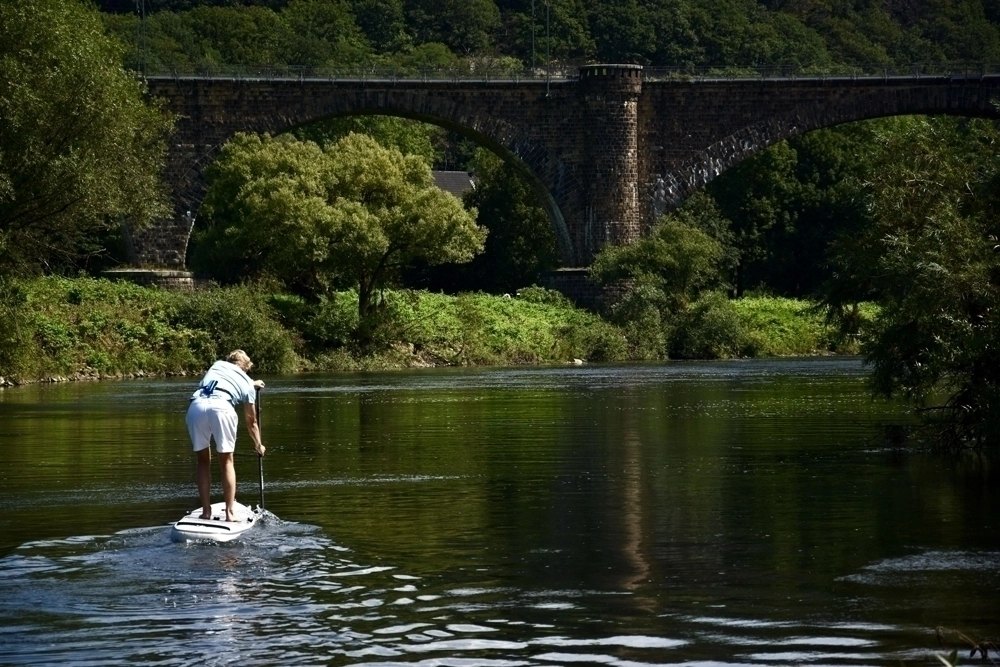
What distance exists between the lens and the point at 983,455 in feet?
65.4

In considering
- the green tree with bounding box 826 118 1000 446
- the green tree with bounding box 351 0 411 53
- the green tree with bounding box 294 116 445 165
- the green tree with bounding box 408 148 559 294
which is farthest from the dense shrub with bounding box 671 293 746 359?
the green tree with bounding box 351 0 411 53

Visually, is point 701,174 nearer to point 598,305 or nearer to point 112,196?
point 598,305

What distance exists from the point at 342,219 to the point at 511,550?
132 feet

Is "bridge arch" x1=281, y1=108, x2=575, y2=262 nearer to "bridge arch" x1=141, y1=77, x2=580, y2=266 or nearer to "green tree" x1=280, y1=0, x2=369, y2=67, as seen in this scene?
"bridge arch" x1=141, y1=77, x2=580, y2=266

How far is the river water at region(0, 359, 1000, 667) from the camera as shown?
9633 millimetres

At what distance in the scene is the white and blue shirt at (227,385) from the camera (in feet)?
44.7

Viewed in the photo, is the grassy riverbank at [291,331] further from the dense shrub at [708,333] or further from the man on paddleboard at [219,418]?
the man on paddleboard at [219,418]

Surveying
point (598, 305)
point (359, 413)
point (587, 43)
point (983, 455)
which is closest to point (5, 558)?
point (983, 455)

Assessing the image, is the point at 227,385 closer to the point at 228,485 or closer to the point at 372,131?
the point at 228,485

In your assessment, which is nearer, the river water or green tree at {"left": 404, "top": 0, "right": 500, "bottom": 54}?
the river water

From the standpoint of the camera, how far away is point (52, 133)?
36625 mm

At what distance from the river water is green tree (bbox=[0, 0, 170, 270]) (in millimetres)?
11787

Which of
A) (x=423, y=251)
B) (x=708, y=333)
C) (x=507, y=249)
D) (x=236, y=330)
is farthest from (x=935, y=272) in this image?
(x=507, y=249)

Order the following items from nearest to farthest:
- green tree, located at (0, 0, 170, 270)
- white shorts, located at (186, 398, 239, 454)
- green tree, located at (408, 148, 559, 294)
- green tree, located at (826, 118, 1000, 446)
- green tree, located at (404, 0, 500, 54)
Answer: white shorts, located at (186, 398, 239, 454) → green tree, located at (826, 118, 1000, 446) → green tree, located at (0, 0, 170, 270) → green tree, located at (408, 148, 559, 294) → green tree, located at (404, 0, 500, 54)
